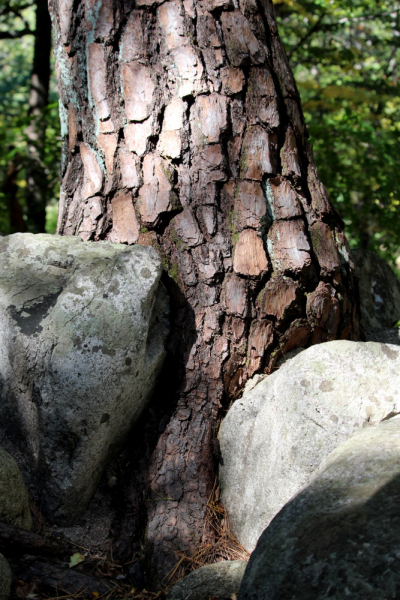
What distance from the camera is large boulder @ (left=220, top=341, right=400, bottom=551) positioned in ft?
5.58

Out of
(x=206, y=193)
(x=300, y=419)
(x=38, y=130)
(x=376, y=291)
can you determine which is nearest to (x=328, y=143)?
(x=376, y=291)

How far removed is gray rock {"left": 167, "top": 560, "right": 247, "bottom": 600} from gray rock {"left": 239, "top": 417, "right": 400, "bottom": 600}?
0.39 m

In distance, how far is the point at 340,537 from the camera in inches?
47.6

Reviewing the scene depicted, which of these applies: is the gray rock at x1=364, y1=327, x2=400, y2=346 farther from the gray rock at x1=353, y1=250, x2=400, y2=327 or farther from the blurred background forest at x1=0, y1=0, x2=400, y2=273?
the blurred background forest at x1=0, y1=0, x2=400, y2=273

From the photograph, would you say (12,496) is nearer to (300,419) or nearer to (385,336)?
(300,419)

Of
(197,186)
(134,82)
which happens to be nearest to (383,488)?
(197,186)

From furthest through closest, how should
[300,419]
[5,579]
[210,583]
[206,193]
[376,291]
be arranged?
1. [376,291]
2. [206,193]
3. [300,419]
4. [210,583]
5. [5,579]

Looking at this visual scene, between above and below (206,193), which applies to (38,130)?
above

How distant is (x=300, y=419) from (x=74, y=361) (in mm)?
871

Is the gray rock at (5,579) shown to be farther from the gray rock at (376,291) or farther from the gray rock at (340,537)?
the gray rock at (376,291)

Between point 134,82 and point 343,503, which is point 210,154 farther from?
point 343,503

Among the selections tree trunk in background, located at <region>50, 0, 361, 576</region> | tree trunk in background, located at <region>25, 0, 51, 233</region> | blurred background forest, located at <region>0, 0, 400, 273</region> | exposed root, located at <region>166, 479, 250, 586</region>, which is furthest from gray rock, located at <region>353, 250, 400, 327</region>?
tree trunk in background, located at <region>25, 0, 51, 233</region>

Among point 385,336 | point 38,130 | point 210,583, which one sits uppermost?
point 38,130

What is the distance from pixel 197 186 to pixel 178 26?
758 millimetres
